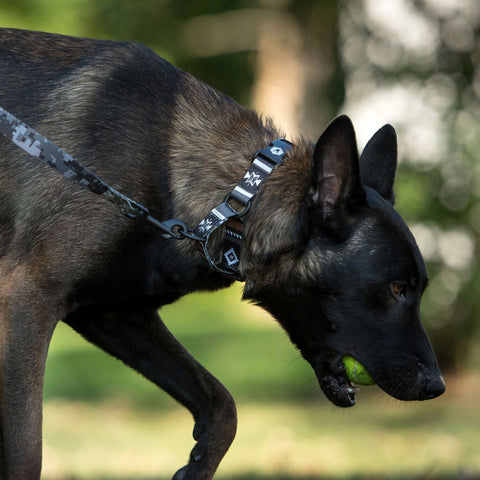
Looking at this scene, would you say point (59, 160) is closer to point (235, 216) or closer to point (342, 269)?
point (235, 216)

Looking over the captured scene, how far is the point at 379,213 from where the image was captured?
3.52m

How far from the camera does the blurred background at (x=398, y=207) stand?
685 cm

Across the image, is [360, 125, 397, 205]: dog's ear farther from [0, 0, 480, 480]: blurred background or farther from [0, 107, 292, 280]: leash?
[0, 0, 480, 480]: blurred background

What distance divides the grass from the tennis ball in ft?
3.40

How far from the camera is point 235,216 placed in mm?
3586

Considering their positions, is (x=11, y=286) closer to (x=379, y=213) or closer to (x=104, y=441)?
(x=379, y=213)

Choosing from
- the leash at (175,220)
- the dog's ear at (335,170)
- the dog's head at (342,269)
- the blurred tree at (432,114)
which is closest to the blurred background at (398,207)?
the blurred tree at (432,114)

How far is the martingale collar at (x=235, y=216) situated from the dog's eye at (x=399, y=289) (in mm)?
620

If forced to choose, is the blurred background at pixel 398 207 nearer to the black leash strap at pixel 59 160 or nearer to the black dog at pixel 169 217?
the black dog at pixel 169 217

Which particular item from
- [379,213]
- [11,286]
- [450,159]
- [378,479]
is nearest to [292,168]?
[379,213]

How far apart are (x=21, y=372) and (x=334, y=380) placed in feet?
4.13

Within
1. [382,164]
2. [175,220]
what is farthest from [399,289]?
[175,220]

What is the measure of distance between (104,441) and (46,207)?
15.9ft

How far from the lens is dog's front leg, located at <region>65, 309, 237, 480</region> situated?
4.10 m
